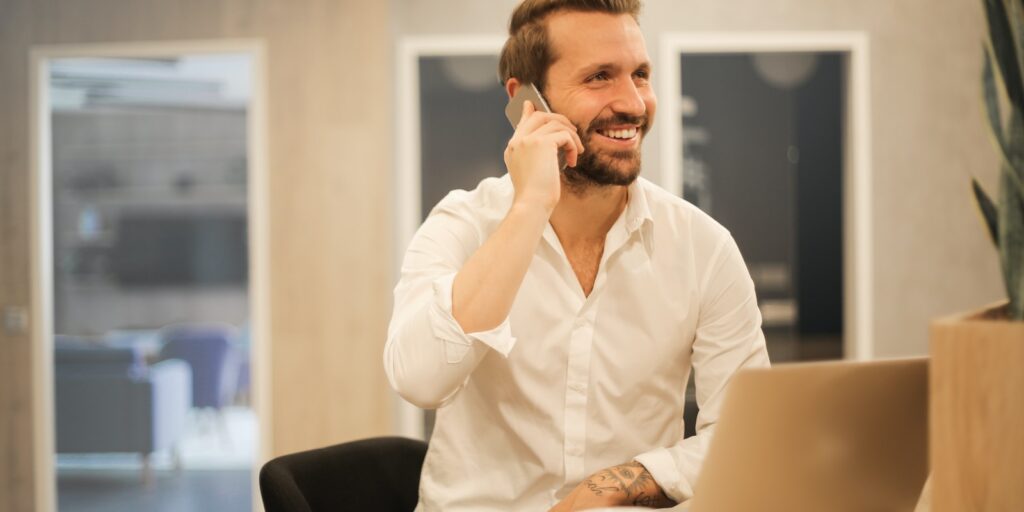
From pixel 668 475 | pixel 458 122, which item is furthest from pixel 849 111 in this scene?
pixel 668 475

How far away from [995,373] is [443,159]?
402cm

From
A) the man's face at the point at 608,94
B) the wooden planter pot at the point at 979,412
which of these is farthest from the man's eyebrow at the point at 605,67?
the wooden planter pot at the point at 979,412

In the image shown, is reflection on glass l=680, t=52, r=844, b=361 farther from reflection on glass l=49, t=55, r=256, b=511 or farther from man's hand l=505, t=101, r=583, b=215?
reflection on glass l=49, t=55, r=256, b=511

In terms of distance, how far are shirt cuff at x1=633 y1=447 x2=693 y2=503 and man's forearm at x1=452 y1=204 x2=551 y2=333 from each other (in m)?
0.30

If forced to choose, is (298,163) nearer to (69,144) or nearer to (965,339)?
(965,339)

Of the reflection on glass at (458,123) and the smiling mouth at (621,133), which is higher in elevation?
the reflection on glass at (458,123)

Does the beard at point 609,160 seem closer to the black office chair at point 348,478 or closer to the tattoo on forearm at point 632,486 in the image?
the tattoo on forearm at point 632,486

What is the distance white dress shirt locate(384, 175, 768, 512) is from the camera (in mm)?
1479

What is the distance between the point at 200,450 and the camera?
24.2 feet

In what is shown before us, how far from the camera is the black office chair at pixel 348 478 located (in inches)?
60.7

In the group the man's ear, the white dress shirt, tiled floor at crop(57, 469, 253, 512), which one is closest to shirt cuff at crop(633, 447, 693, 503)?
the white dress shirt

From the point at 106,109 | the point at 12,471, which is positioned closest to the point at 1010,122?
the point at 12,471

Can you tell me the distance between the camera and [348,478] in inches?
67.2

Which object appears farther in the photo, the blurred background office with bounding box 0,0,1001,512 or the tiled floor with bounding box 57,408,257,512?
the tiled floor with bounding box 57,408,257,512
